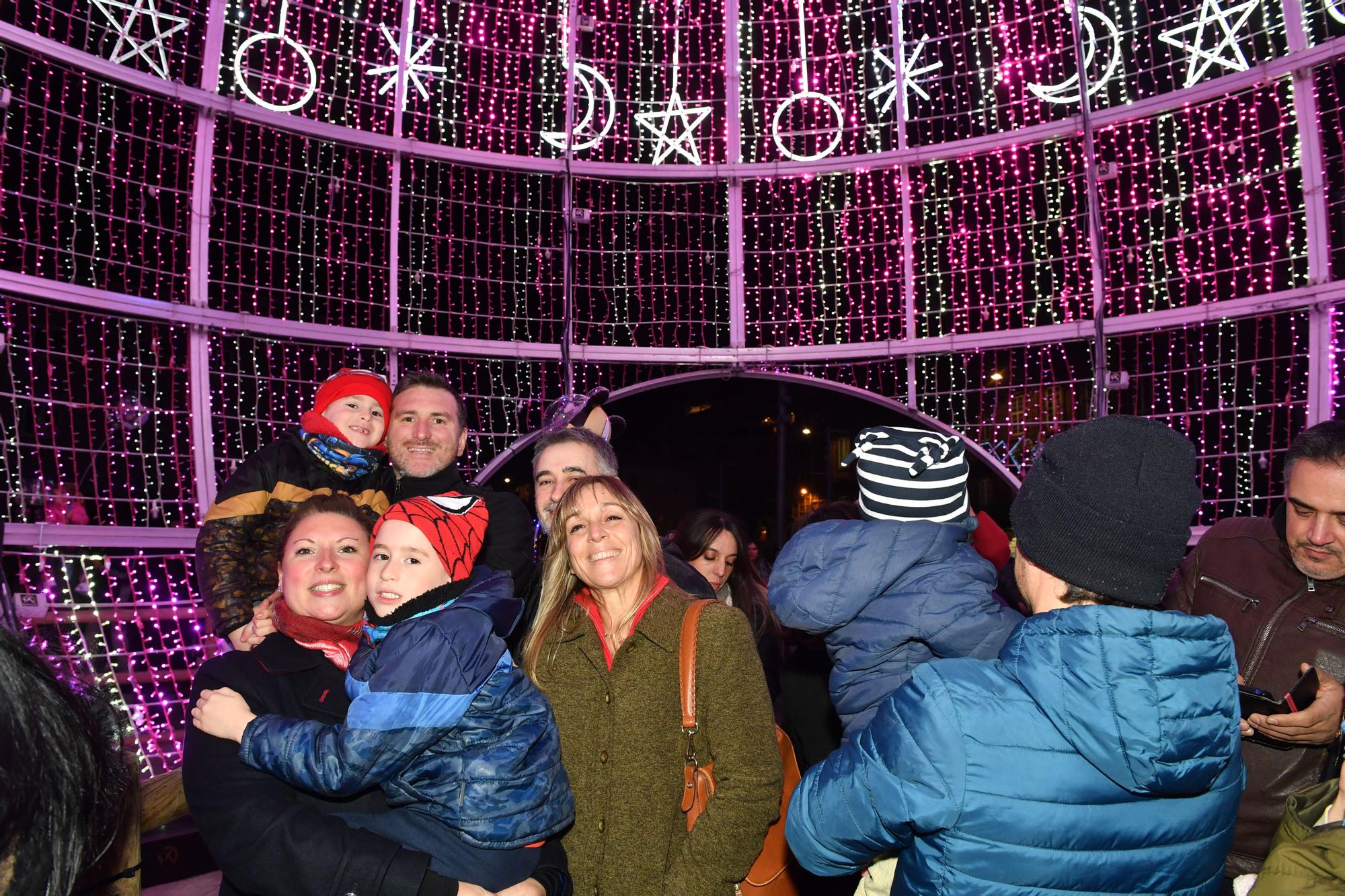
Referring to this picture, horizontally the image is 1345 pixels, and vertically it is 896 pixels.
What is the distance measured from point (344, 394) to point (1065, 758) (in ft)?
8.02

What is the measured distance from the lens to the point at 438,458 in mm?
3080

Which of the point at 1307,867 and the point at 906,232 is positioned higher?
the point at 906,232

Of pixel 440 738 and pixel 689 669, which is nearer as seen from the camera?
pixel 440 738

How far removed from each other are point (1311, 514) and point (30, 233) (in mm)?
5775

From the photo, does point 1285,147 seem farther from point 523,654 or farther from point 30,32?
point 30,32

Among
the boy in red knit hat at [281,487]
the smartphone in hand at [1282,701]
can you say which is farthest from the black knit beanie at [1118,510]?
the boy in red knit hat at [281,487]

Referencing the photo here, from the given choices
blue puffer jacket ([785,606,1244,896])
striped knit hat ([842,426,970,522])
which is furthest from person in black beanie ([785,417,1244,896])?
striped knit hat ([842,426,970,522])

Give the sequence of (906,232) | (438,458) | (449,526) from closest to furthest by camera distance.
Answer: (449,526) < (438,458) < (906,232)

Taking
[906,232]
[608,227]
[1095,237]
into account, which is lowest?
[1095,237]

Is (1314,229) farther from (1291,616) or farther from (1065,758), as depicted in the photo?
(1065,758)

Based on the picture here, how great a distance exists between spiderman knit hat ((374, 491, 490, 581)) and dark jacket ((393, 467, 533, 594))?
1.28 feet

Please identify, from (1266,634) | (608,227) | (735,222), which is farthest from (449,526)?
(735,222)

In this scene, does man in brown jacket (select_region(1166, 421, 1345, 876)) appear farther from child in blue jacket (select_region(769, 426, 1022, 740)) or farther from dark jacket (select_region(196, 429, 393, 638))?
dark jacket (select_region(196, 429, 393, 638))

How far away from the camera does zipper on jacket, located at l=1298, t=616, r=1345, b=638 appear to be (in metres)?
2.26
